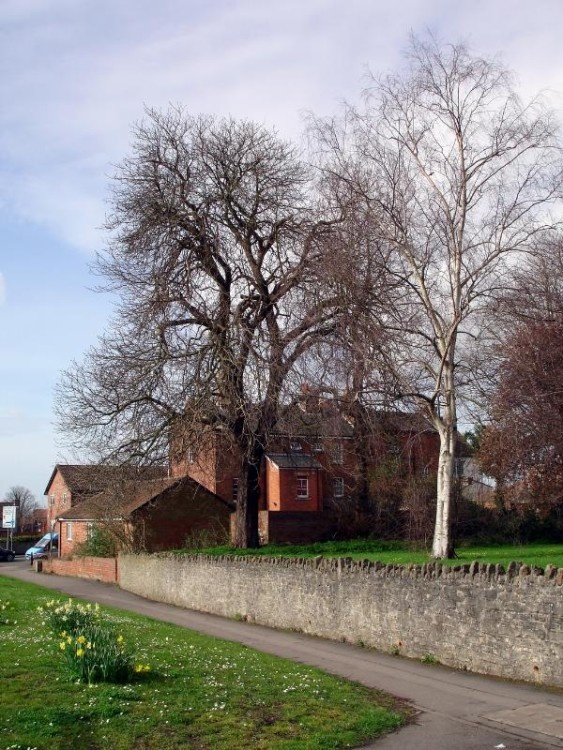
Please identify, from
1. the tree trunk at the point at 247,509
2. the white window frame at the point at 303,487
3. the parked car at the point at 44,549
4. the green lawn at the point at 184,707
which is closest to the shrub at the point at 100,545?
the tree trunk at the point at 247,509

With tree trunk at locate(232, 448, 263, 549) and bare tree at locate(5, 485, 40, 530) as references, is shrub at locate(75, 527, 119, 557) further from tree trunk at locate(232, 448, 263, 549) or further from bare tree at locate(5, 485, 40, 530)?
bare tree at locate(5, 485, 40, 530)

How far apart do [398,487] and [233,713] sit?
29317mm

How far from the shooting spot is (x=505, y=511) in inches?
1483

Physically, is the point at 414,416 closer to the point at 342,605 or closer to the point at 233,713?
the point at 342,605

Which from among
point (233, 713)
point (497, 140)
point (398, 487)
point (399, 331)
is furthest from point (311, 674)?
point (398, 487)

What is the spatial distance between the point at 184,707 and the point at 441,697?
4.28 metres

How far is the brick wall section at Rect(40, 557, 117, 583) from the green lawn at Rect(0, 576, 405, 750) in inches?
922

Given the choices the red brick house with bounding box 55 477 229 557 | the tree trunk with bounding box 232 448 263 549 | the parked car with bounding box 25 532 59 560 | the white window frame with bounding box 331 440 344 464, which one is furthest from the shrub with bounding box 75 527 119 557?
the parked car with bounding box 25 532 59 560

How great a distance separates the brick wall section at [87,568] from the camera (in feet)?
118

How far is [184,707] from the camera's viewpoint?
30.5 ft

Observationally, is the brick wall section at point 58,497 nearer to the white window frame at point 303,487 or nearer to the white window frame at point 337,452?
the white window frame at point 303,487

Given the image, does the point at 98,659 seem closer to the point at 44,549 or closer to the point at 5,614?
the point at 5,614

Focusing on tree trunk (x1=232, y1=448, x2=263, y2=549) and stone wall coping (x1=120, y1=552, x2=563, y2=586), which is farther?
tree trunk (x1=232, y1=448, x2=263, y2=549)

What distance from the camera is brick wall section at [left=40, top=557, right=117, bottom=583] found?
118 ft
